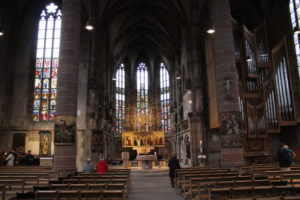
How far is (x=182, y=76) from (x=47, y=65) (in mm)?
15940

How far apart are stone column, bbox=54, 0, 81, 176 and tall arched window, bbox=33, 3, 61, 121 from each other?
45.7 ft

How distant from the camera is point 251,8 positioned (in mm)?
26781

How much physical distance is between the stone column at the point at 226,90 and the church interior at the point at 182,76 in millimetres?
57

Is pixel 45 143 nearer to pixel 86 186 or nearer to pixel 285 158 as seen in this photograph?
pixel 86 186

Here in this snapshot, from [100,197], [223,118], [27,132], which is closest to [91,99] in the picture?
[27,132]

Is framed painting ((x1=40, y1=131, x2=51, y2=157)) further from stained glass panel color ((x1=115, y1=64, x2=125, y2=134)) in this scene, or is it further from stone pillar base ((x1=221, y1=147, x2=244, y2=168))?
stained glass panel color ((x1=115, y1=64, x2=125, y2=134))

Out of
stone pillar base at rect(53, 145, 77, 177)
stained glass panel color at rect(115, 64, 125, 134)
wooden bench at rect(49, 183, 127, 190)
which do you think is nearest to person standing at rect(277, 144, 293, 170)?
wooden bench at rect(49, 183, 127, 190)

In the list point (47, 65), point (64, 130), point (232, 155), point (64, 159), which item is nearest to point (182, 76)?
point (47, 65)

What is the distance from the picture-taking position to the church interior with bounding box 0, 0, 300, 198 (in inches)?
606

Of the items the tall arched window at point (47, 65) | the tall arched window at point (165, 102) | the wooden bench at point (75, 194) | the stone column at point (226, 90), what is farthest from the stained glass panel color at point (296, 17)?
the tall arched window at point (165, 102)

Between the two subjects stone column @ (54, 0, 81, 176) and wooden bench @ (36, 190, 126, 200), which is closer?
wooden bench @ (36, 190, 126, 200)

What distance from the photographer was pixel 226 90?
50.1 ft

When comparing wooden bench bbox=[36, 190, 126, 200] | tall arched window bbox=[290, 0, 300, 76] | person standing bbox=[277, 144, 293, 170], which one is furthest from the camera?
tall arched window bbox=[290, 0, 300, 76]

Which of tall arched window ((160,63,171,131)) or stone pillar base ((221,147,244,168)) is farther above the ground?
tall arched window ((160,63,171,131))
